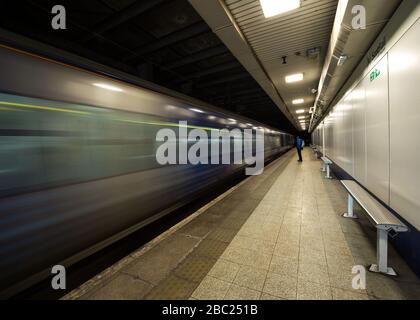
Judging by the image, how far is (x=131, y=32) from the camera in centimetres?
493

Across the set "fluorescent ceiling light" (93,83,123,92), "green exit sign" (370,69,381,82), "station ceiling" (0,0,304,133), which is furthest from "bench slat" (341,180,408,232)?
"station ceiling" (0,0,304,133)

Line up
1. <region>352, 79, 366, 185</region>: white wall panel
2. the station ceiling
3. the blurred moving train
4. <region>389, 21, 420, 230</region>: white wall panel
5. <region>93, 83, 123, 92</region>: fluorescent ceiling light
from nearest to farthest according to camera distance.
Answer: the blurred moving train → <region>389, 21, 420, 230</region>: white wall panel → <region>93, 83, 123, 92</region>: fluorescent ceiling light → <region>352, 79, 366, 185</region>: white wall panel → the station ceiling

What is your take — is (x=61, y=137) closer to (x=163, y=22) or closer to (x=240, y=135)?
(x=163, y=22)

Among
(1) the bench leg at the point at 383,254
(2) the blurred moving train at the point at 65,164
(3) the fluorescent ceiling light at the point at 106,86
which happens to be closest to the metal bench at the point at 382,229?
(1) the bench leg at the point at 383,254

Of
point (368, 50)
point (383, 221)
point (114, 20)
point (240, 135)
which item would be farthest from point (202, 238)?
point (240, 135)

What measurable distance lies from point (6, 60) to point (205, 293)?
2.80m

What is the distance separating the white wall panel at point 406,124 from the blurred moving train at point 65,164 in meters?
3.30

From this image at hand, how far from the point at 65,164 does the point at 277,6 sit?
364cm

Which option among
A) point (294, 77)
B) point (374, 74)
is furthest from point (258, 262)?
point (294, 77)

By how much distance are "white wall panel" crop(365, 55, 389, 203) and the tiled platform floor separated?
29.6 inches

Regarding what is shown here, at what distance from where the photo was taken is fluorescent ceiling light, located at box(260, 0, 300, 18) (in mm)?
2994

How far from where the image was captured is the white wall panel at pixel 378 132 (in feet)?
8.72

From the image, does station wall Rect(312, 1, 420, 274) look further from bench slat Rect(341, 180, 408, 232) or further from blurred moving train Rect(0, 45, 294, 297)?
blurred moving train Rect(0, 45, 294, 297)

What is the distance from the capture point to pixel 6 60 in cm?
181
